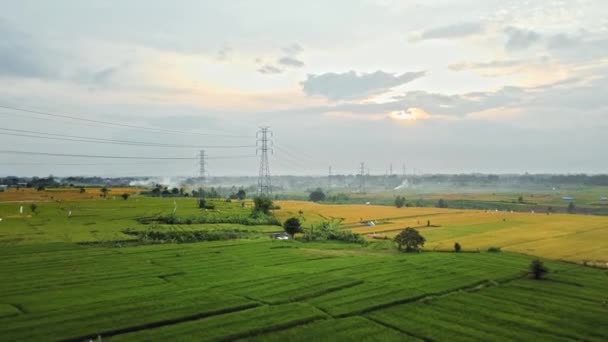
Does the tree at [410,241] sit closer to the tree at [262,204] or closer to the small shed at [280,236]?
the small shed at [280,236]

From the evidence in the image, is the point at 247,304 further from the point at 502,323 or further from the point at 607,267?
the point at 607,267

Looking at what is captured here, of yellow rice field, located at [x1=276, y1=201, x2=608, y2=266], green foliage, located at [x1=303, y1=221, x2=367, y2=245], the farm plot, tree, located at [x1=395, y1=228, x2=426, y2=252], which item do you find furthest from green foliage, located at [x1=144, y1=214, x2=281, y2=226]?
tree, located at [x1=395, y1=228, x2=426, y2=252]

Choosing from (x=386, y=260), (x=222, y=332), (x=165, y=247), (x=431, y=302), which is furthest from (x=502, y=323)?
(x=165, y=247)

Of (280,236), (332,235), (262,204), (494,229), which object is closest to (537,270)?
(332,235)

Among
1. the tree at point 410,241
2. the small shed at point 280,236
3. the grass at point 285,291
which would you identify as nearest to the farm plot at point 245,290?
the grass at point 285,291

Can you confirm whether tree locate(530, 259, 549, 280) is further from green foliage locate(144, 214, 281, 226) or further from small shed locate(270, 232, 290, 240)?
green foliage locate(144, 214, 281, 226)

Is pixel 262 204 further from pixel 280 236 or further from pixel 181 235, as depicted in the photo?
pixel 181 235
